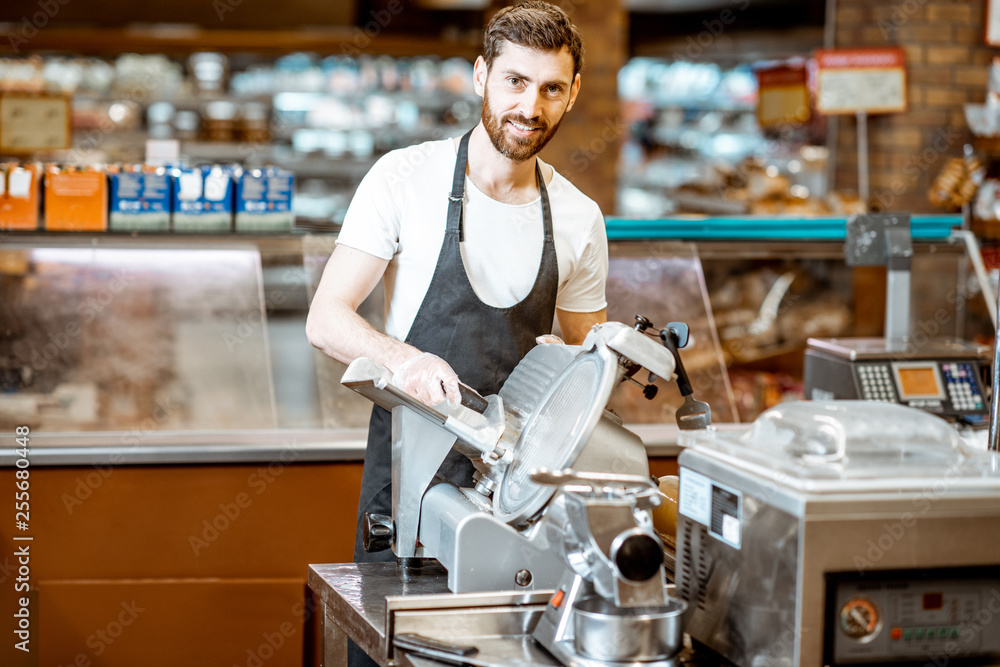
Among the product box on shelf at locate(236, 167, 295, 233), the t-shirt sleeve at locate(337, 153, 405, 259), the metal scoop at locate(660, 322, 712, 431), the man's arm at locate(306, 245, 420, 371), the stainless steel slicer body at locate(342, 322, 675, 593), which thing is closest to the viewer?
the stainless steel slicer body at locate(342, 322, 675, 593)

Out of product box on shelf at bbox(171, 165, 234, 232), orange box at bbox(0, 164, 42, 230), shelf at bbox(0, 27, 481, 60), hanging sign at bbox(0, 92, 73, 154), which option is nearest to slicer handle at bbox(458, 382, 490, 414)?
product box on shelf at bbox(171, 165, 234, 232)

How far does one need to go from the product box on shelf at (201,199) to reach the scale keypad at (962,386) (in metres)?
2.09

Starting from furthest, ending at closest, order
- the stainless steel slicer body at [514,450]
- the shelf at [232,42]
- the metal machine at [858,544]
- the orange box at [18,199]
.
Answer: the shelf at [232,42] → the orange box at [18,199] → the stainless steel slicer body at [514,450] → the metal machine at [858,544]

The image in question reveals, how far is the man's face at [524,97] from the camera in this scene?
2.04 meters

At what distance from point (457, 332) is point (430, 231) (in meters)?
0.22

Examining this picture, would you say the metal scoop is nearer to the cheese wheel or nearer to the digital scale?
the cheese wheel

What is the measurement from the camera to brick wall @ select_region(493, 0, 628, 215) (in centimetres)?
576

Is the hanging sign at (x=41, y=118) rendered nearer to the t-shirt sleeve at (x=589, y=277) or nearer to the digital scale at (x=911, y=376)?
the t-shirt sleeve at (x=589, y=277)

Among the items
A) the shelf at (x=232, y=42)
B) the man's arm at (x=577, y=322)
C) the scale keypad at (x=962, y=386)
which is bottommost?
the scale keypad at (x=962, y=386)

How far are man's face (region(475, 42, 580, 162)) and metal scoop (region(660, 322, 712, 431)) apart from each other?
61 centimetres

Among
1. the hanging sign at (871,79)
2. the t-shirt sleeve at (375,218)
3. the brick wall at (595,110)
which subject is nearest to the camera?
the t-shirt sleeve at (375,218)

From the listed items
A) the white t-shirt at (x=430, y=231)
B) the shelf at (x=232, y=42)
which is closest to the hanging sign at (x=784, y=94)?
the white t-shirt at (x=430, y=231)

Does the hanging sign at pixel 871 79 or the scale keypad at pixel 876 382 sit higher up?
the hanging sign at pixel 871 79

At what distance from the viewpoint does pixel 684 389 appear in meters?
1.66
